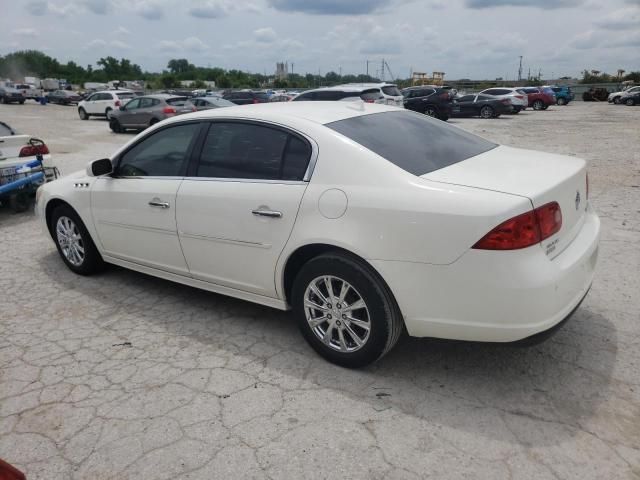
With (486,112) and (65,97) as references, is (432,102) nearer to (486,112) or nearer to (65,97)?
(486,112)

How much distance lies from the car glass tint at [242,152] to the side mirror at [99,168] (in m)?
1.07

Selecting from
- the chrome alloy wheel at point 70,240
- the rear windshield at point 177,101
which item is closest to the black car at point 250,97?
the rear windshield at point 177,101

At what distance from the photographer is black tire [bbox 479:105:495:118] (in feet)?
86.8

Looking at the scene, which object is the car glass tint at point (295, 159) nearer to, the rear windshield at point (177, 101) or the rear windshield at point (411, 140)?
the rear windshield at point (411, 140)

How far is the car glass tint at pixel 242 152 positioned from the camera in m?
3.44

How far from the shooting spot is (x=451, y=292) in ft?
8.87

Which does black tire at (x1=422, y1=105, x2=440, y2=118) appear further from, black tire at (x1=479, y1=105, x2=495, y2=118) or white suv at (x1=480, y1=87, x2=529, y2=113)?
white suv at (x1=480, y1=87, x2=529, y2=113)

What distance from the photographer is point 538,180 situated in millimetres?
2877

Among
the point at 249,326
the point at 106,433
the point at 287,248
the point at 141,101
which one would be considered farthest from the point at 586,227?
the point at 141,101

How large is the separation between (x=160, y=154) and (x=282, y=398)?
2.24m

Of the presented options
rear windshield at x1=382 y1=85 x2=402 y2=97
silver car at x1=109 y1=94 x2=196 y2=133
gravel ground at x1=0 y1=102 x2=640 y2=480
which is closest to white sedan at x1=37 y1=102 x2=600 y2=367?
gravel ground at x1=0 y1=102 x2=640 y2=480

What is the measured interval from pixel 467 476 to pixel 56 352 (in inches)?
110

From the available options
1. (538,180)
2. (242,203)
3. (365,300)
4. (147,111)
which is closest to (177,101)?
(147,111)

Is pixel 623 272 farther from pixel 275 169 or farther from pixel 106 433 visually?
pixel 106 433
